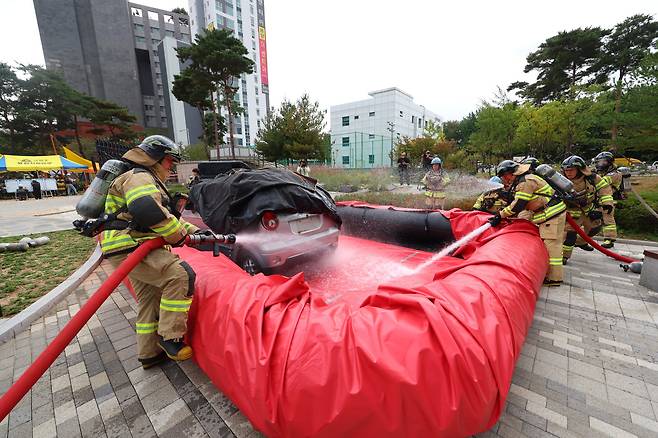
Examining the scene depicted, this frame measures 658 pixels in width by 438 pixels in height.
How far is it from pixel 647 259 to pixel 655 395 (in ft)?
7.22

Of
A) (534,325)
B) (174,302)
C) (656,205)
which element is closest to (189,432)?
(174,302)

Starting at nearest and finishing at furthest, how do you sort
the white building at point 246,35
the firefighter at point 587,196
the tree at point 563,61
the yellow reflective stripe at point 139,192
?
the yellow reflective stripe at point 139,192 < the firefighter at point 587,196 < the tree at point 563,61 < the white building at point 246,35

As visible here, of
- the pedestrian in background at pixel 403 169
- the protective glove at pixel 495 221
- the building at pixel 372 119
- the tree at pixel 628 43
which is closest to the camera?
the protective glove at pixel 495 221

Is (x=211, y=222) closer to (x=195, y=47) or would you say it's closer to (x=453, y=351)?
(x=453, y=351)

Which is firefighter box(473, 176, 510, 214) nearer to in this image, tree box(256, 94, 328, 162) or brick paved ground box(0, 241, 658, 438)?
brick paved ground box(0, 241, 658, 438)

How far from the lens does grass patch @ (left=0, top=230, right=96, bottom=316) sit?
3.24 metres

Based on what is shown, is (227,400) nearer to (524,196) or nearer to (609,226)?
(524,196)

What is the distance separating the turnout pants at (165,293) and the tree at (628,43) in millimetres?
30088

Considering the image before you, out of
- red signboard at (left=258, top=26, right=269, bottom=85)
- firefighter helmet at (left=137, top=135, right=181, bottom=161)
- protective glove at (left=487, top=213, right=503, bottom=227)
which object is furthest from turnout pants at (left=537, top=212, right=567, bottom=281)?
red signboard at (left=258, top=26, right=269, bottom=85)

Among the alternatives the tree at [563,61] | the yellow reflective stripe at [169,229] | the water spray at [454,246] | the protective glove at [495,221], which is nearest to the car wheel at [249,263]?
the yellow reflective stripe at [169,229]

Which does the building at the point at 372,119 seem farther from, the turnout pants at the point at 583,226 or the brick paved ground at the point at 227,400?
the brick paved ground at the point at 227,400

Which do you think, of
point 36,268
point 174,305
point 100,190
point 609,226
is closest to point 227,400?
point 174,305

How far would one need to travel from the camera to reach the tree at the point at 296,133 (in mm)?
19516

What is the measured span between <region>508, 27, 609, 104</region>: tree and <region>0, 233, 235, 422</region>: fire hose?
29971 millimetres
